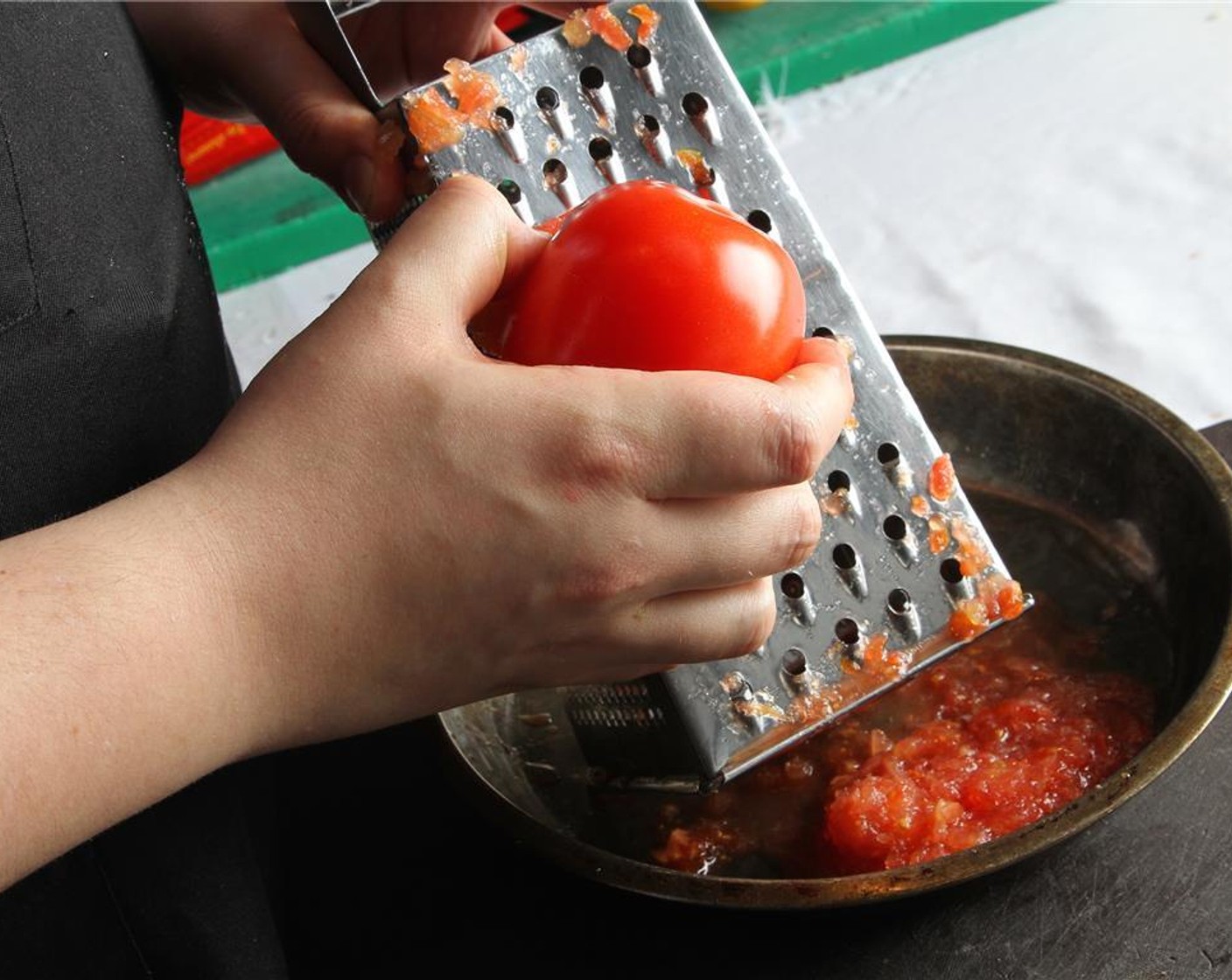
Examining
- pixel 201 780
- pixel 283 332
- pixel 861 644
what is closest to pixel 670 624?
pixel 861 644

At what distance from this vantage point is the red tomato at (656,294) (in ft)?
2.11

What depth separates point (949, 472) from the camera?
0.81m

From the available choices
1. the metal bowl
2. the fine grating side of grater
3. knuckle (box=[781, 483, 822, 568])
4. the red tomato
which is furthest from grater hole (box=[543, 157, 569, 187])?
the metal bowl

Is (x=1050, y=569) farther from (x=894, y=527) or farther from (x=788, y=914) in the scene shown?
(x=788, y=914)

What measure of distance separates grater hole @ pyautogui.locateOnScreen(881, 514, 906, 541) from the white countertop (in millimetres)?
661

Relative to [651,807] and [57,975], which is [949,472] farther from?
[57,975]

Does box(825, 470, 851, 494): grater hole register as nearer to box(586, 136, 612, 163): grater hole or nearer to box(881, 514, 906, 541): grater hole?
box(881, 514, 906, 541): grater hole

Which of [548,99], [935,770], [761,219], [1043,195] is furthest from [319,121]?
[1043,195]

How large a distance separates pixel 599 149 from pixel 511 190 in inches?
2.5

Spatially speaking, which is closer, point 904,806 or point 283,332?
point 904,806

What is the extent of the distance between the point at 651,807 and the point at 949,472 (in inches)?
11.5

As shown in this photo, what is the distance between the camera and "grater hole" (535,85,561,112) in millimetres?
762

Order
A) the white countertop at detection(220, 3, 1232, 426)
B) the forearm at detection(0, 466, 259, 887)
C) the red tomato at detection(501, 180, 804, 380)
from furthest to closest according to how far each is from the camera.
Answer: the white countertop at detection(220, 3, 1232, 426)
the red tomato at detection(501, 180, 804, 380)
the forearm at detection(0, 466, 259, 887)

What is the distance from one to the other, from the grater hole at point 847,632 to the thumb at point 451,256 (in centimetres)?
30
